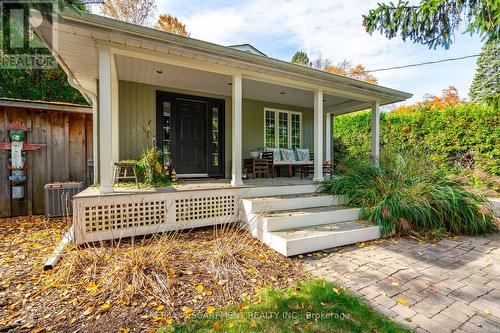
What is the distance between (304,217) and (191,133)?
12.3 feet

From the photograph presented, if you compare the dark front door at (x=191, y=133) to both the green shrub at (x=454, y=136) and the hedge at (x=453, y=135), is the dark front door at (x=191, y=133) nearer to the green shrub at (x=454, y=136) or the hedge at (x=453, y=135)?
the green shrub at (x=454, y=136)

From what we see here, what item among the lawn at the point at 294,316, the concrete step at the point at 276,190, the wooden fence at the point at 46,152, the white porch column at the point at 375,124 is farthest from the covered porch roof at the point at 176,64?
the lawn at the point at 294,316

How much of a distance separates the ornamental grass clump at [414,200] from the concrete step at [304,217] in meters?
0.34

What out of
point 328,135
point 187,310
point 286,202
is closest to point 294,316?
point 187,310

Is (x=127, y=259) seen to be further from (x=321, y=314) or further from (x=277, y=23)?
(x=277, y=23)

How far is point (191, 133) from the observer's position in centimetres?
630

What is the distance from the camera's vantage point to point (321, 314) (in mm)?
1960

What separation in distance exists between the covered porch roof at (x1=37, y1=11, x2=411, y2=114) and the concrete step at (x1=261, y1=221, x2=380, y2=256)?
2.90 metres

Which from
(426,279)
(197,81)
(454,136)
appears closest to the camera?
(426,279)

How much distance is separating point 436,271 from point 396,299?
98 centimetres

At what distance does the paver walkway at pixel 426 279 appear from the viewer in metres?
1.96

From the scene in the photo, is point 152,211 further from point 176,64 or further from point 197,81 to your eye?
point 197,81

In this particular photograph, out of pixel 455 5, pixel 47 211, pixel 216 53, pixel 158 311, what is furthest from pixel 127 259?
pixel 455 5

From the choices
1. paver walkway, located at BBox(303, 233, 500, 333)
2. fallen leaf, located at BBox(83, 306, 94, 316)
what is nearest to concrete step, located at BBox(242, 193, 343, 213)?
paver walkway, located at BBox(303, 233, 500, 333)
